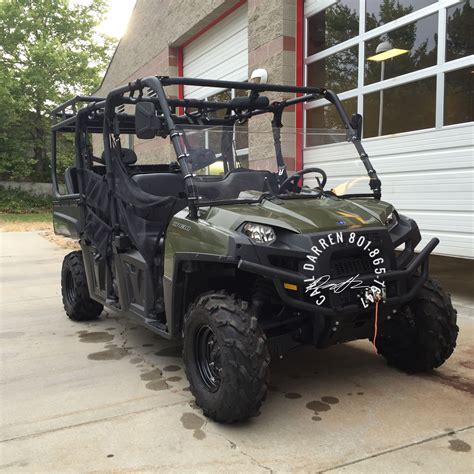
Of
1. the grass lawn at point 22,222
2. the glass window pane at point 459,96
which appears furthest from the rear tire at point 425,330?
the grass lawn at point 22,222

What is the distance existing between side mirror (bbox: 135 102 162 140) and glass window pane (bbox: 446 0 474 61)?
4.44 meters

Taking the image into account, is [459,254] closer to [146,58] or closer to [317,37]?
[317,37]

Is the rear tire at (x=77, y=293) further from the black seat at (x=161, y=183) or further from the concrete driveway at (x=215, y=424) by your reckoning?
the black seat at (x=161, y=183)

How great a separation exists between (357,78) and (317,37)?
1.41 meters

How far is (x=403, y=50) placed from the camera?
7.25 m

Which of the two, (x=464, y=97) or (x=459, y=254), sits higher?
(x=464, y=97)

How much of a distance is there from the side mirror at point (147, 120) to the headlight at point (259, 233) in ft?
3.15

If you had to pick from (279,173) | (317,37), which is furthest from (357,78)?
(279,173)

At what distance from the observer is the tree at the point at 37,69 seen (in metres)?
28.2

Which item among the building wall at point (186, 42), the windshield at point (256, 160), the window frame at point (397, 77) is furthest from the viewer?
the building wall at point (186, 42)

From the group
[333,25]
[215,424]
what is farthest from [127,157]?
[333,25]

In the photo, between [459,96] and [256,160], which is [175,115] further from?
[459,96]

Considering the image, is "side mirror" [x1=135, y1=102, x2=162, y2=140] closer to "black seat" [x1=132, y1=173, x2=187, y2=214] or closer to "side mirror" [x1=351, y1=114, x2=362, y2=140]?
"black seat" [x1=132, y1=173, x2=187, y2=214]

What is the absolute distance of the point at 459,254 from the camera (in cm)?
626
